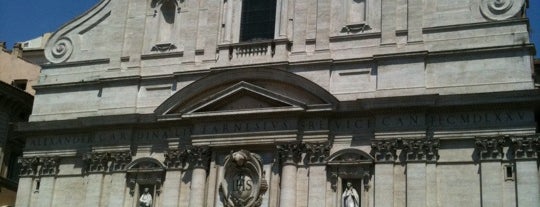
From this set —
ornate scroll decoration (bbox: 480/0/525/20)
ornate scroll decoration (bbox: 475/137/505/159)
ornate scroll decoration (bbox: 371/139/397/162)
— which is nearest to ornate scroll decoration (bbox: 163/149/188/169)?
ornate scroll decoration (bbox: 371/139/397/162)

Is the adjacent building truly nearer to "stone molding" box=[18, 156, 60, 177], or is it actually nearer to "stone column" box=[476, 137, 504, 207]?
"stone molding" box=[18, 156, 60, 177]

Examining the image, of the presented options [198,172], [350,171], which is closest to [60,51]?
[198,172]

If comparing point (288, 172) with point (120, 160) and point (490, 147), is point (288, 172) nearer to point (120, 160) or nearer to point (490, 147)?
point (490, 147)

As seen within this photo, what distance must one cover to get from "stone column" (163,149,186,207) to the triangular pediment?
1.26 metres

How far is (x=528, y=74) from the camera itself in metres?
20.1

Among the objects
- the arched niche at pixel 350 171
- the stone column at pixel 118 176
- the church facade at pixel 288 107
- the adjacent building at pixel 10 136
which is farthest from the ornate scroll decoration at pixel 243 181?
the adjacent building at pixel 10 136

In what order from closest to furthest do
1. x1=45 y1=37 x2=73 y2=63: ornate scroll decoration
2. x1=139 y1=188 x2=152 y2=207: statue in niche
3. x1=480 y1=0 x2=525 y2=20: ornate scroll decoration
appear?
x1=480 y1=0 x2=525 y2=20: ornate scroll decoration, x1=139 y1=188 x2=152 y2=207: statue in niche, x1=45 y1=37 x2=73 y2=63: ornate scroll decoration

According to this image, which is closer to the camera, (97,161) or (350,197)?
(350,197)

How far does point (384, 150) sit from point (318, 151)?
189 centimetres

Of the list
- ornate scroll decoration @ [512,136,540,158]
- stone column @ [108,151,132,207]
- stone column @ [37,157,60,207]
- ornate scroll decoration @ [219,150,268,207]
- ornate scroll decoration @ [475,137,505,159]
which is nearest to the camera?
ornate scroll decoration @ [512,136,540,158]

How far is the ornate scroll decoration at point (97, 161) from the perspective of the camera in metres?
24.3

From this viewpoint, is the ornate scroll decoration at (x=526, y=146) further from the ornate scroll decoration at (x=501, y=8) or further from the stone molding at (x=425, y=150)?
the ornate scroll decoration at (x=501, y=8)

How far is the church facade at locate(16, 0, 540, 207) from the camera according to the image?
20219mm

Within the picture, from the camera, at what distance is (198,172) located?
22.8m
